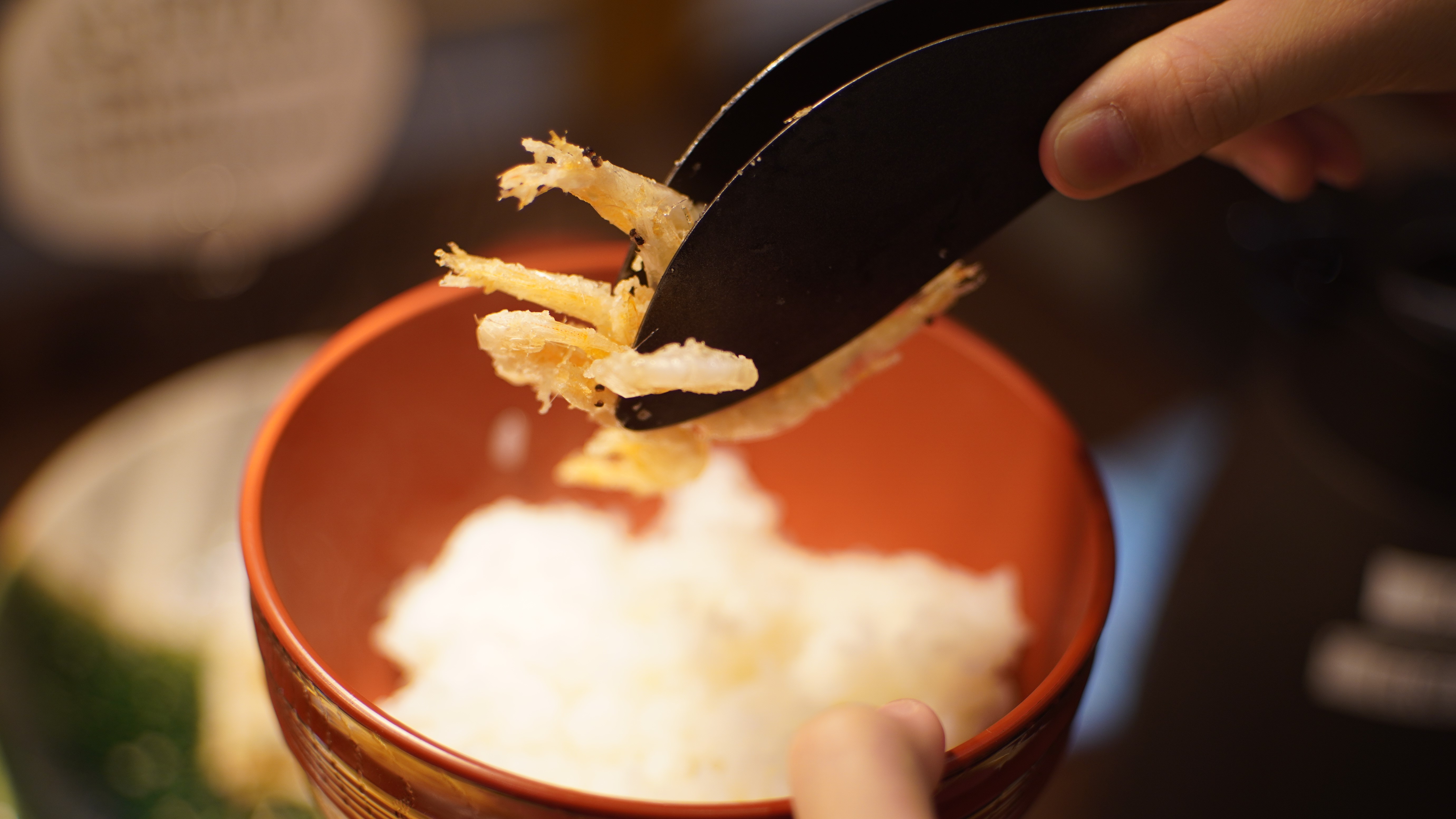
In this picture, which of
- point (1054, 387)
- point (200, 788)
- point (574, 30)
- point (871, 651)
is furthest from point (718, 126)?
point (574, 30)

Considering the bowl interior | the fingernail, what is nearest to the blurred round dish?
the bowl interior

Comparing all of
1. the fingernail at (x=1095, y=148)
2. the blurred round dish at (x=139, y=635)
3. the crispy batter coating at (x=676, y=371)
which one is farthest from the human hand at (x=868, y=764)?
the blurred round dish at (x=139, y=635)

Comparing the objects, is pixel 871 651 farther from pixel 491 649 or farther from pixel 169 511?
pixel 169 511

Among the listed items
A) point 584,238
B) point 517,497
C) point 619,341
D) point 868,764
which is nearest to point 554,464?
point 517,497

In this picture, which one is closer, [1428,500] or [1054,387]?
[1428,500]

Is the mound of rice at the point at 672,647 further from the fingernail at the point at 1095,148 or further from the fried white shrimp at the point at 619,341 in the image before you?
the fingernail at the point at 1095,148

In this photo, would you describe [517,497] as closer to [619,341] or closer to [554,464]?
[554,464]
